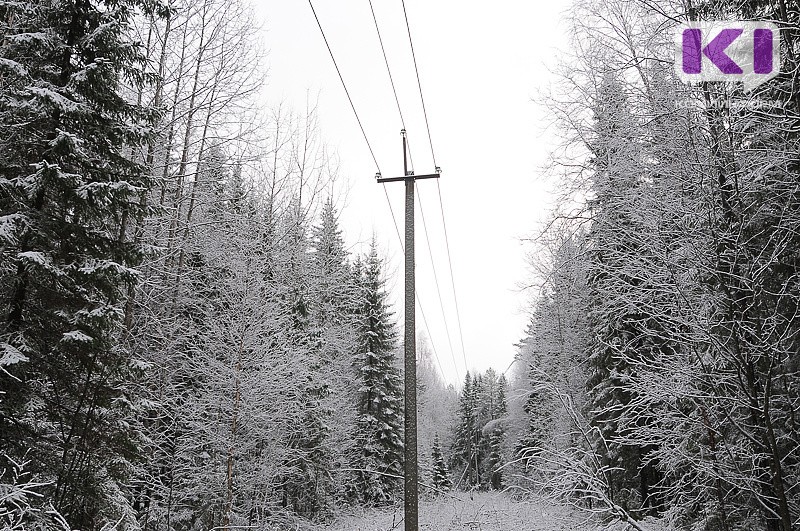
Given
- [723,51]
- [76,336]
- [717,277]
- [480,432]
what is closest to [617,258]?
[717,277]

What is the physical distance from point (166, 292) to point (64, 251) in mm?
6496

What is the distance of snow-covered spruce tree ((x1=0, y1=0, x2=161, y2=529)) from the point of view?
5.86 metres

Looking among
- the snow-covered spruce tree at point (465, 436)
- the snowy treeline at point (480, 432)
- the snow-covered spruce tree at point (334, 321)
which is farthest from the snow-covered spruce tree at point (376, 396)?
the snow-covered spruce tree at point (465, 436)

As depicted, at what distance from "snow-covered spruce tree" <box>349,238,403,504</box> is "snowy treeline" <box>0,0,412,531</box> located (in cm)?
14

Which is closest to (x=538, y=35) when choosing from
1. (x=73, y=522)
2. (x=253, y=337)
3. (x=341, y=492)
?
(x=253, y=337)

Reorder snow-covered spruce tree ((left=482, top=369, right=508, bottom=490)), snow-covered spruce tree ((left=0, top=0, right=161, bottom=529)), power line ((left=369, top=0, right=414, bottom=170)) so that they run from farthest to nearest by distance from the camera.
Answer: snow-covered spruce tree ((left=482, top=369, right=508, bottom=490))
power line ((left=369, top=0, right=414, bottom=170))
snow-covered spruce tree ((left=0, top=0, right=161, bottom=529))

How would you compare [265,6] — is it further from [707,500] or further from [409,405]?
[707,500]

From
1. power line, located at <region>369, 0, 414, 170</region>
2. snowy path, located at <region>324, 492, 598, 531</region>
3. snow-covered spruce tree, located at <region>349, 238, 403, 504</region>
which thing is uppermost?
power line, located at <region>369, 0, 414, 170</region>

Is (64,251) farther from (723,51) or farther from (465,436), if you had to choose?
(465,436)

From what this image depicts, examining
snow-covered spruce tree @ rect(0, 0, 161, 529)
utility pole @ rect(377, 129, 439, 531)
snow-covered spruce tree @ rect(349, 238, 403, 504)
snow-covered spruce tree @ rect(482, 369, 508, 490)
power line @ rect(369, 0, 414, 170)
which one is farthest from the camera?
snow-covered spruce tree @ rect(482, 369, 508, 490)

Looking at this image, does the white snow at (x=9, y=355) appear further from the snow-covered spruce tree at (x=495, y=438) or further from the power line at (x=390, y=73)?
the snow-covered spruce tree at (x=495, y=438)

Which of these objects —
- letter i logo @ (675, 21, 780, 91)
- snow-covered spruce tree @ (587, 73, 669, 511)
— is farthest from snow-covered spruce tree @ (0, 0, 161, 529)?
letter i logo @ (675, 21, 780, 91)

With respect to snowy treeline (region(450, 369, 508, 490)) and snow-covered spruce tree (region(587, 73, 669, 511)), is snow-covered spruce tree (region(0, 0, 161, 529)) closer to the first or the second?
snow-covered spruce tree (region(587, 73, 669, 511))

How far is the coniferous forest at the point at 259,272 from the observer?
4707 mm
